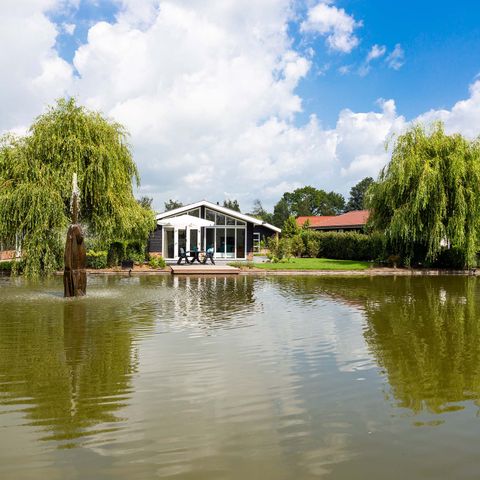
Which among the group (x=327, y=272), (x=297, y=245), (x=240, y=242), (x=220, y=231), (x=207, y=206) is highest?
(x=207, y=206)

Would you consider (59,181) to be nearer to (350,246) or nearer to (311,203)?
(350,246)

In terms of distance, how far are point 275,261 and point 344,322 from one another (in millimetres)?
19545

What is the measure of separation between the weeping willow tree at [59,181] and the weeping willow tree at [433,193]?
544 inches

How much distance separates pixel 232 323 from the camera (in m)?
10.6

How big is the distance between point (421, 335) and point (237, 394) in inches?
195

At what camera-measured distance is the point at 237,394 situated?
5.91 m

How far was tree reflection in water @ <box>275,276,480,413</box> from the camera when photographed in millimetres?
6125

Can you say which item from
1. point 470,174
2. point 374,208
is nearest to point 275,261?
point 374,208

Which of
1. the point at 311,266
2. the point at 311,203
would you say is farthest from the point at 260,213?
the point at 311,266

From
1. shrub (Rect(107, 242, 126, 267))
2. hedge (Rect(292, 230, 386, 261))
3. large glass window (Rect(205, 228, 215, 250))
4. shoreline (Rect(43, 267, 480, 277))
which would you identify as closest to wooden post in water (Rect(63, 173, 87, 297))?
shoreline (Rect(43, 267, 480, 277))

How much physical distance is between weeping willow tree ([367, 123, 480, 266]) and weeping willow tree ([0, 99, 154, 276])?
45.4 ft

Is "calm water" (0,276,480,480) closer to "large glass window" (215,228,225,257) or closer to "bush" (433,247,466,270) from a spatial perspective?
"bush" (433,247,466,270)

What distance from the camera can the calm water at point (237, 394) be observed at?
4.16m

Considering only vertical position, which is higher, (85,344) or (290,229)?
(290,229)
